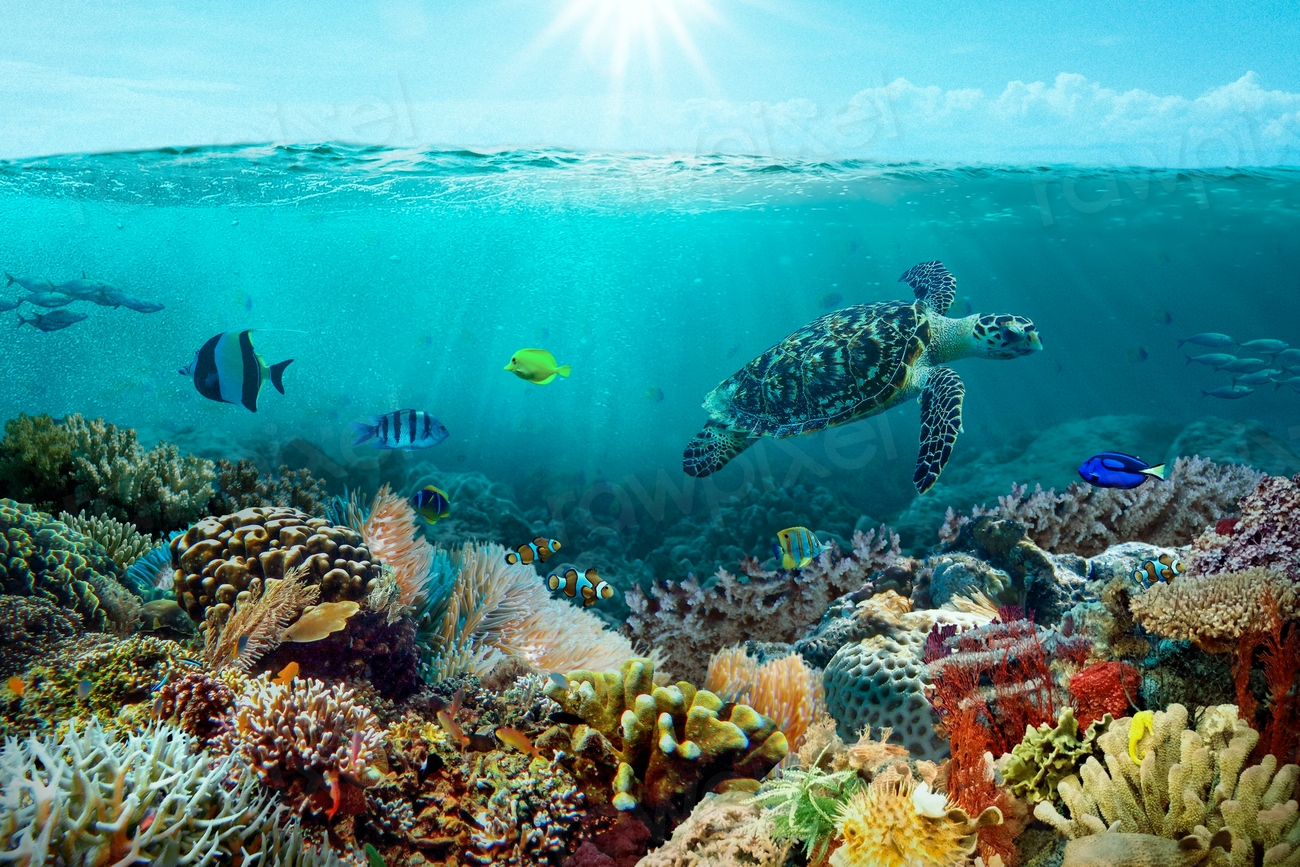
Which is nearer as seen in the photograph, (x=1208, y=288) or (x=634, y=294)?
(x=1208, y=288)

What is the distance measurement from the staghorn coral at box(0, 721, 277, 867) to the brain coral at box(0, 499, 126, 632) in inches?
72.4

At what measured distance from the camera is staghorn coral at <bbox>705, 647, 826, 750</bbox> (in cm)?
347

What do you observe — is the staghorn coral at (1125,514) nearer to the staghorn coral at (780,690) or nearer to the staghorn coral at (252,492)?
the staghorn coral at (780,690)

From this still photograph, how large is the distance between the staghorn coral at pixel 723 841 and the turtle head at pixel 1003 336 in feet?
21.3

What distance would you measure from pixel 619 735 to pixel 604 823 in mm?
342

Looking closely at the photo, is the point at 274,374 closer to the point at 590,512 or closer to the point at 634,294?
the point at 590,512

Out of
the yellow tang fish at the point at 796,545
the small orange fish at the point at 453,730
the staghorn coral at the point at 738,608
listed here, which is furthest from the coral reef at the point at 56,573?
the yellow tang fish at the point at 796,545

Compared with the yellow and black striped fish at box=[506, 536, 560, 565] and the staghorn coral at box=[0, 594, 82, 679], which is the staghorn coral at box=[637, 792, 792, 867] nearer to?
the staghorn coral at box=[0, 594, 82, 679]

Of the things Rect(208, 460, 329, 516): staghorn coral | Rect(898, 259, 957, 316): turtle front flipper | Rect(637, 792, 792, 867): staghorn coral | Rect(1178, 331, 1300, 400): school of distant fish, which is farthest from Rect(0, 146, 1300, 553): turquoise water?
Rect(637, 792, 792, 867): staghorn coral

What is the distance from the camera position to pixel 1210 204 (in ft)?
87.9

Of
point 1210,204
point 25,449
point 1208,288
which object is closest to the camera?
point 25,449

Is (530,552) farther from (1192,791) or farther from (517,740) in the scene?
(1192,791)

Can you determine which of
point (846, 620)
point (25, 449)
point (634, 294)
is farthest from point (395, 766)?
point (634, 294)

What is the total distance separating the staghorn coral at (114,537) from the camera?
4527 millimetres
